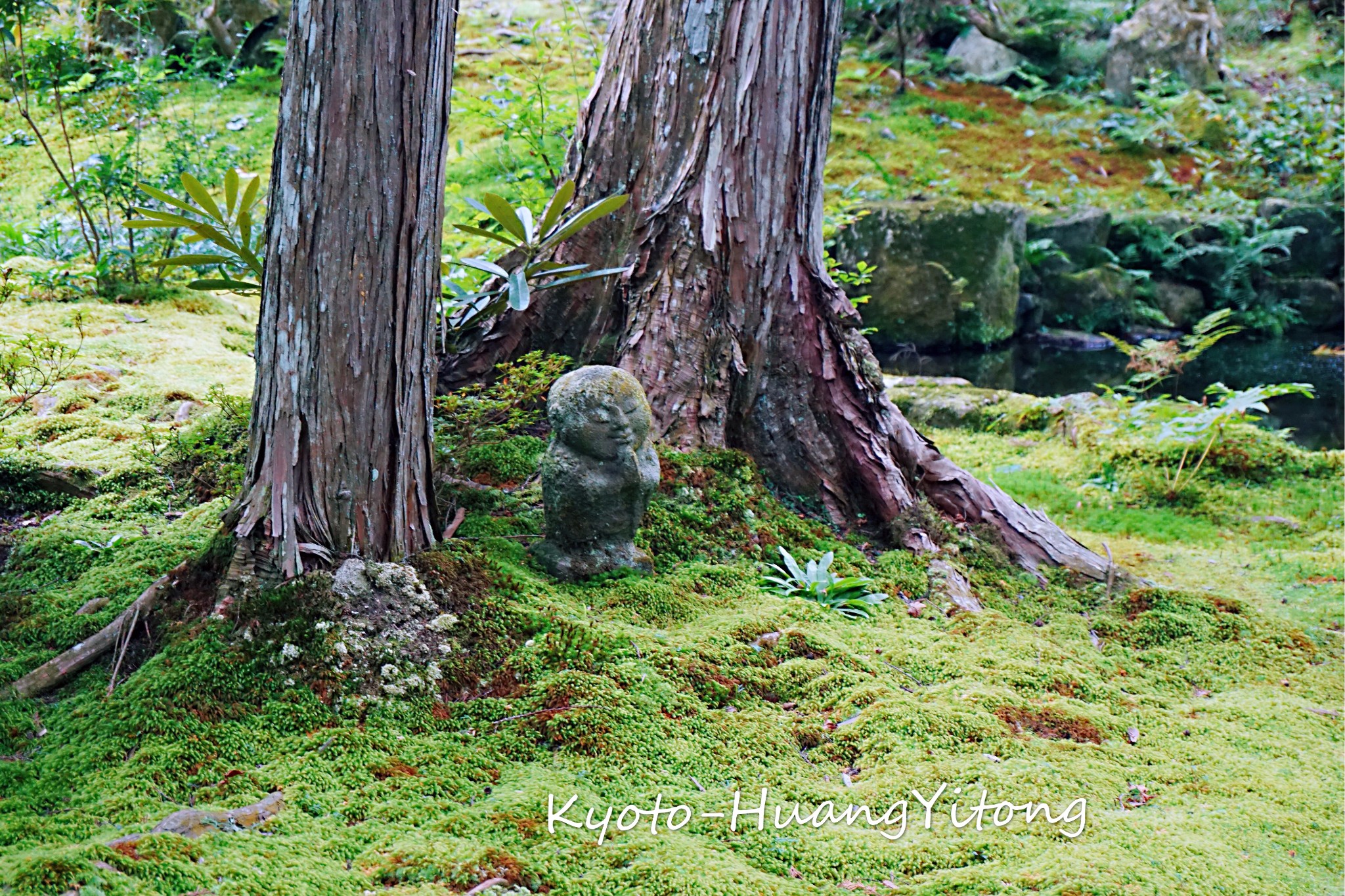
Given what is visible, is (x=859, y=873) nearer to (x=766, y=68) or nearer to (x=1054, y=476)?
(x=766, y=68)

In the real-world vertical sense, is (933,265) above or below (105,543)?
above

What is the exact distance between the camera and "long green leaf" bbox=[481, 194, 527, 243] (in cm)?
349

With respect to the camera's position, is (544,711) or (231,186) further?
(231,186)

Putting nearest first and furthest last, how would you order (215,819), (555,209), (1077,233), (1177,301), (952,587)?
(215,819) < (555,209) < (952,587) < (1077,233) < (1177,301)

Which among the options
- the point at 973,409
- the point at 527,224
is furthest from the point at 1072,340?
the point at 527,224

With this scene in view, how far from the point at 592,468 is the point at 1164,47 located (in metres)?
19.3

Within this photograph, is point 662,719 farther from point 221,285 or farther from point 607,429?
point 221,285

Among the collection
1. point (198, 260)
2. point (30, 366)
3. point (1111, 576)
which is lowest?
point (1111, 576)

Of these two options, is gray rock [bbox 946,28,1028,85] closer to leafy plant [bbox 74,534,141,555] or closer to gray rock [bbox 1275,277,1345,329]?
gray rock [bbox 1275,277,1345,329]

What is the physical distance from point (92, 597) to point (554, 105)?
482 cm

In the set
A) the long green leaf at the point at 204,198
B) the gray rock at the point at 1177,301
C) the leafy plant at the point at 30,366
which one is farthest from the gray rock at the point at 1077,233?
the long green leaf at the point at 204,198

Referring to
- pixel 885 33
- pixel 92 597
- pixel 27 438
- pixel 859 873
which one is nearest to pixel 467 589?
pixel 92 597

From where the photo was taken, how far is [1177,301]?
14.0m

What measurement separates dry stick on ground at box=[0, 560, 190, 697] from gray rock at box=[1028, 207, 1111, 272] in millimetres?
13177
